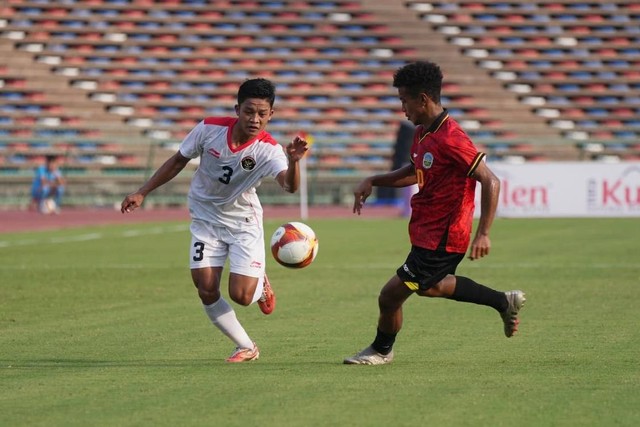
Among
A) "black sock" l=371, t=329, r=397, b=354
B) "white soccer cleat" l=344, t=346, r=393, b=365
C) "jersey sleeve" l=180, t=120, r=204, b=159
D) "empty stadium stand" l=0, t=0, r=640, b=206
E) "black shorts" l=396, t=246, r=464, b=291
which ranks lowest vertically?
"white soccer cleat" l=344, t=346, r=393, b=365

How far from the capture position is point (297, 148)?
7848mm

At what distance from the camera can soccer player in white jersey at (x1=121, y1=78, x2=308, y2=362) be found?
27.8 ft

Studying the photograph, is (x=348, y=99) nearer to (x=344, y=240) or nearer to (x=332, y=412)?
(x=344, y=240)

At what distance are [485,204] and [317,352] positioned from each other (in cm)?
189

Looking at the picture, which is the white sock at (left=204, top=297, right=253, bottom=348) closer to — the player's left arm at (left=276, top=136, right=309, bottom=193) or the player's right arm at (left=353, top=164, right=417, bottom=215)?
the player's left arm at (left=276, top=136, right=309, bottom=193)

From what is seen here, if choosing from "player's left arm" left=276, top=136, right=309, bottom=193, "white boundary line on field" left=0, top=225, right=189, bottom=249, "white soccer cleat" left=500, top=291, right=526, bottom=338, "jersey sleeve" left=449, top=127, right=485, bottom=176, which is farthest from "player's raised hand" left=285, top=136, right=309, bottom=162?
"white boundary line on field" left=0, top=225, right=189, bottom=249

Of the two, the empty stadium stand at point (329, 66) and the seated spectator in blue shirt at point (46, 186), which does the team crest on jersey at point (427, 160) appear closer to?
the seated spectator in blue shirt at point (46, 186)

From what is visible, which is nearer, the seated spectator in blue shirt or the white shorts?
the white shorts

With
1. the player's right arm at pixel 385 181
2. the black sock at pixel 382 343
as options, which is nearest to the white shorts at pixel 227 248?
the player's right arm at pixel 385 181

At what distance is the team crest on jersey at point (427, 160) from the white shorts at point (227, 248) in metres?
1.57

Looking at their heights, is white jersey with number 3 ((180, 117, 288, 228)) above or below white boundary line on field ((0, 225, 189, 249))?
above

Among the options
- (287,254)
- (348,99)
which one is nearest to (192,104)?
(348,99)

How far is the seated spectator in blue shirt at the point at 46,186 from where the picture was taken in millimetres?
37688

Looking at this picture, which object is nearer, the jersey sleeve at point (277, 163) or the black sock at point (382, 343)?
the black sock at point (382, 343)
